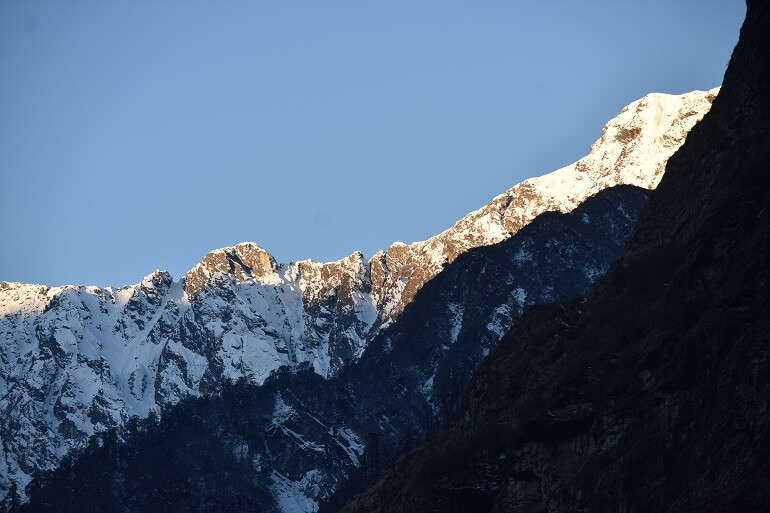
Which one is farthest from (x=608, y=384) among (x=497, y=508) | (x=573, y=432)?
(x=497, y=508)

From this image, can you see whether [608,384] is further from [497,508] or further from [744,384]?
[744,384]

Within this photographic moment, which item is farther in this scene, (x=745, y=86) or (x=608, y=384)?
(x=745, y=86)

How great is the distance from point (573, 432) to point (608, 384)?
17.3 feet

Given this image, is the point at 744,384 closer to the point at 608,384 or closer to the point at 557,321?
the point at 608,384

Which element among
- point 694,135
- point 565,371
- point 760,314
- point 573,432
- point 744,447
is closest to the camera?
point 744,447

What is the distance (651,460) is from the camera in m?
113

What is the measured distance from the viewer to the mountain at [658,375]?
105875mm

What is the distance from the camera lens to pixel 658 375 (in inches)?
4751

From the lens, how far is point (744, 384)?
105 m

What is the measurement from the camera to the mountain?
106 meters

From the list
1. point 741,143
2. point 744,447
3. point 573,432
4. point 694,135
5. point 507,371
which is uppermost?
point 694,135

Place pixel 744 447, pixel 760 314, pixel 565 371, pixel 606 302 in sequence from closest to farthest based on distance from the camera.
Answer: pixel 744 447, pixel 760 314, pixel 565 371, pixel 606 302

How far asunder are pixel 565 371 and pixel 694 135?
134 feet

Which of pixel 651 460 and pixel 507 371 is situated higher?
pixel 507 371
